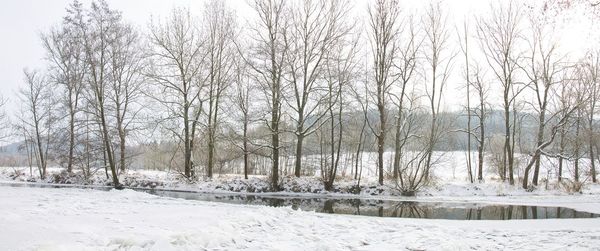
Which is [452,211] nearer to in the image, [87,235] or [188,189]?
[87,235]

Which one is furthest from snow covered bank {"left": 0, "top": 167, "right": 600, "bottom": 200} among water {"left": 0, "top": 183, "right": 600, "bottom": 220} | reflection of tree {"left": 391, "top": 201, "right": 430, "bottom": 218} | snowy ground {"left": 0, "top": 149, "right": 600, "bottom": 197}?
reflection of tree {"left": 391, "top": 201, "right": 430, "bottom": 218}

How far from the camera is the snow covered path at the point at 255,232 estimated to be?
7801 mm

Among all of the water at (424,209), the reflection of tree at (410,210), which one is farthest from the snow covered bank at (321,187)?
the reflection of tree at (410,210)

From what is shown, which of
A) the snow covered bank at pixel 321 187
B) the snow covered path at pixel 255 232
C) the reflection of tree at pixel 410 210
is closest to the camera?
the snow covered path at pixel 255 232

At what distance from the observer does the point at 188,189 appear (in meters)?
29.1

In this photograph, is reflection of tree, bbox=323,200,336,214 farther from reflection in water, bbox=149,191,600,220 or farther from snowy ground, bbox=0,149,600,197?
snowy ground, bbox=0,149,600,197

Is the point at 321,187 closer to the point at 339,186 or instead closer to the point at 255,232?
the point at 339,186

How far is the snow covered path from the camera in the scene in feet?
25.6

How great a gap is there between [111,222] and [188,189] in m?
19.7

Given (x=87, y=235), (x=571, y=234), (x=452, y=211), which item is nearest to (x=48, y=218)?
(x=87, y=235)

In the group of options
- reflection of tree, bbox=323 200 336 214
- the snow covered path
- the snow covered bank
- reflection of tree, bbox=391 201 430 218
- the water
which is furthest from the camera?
the snow covered bank

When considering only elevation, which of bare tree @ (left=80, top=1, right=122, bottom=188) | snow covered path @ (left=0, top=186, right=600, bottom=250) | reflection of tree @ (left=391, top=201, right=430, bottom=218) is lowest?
reflection of tree @ (left=391, top=201, right=430, bottom=218)

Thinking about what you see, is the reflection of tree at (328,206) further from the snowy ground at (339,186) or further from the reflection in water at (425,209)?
the snowy ground at (339,186)

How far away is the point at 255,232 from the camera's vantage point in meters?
10.4
